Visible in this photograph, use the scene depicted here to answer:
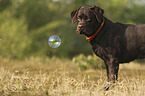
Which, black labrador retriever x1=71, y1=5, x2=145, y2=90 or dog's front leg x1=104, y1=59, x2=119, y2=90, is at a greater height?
black labrador retriever x1=71, y1=5, x2=145, y2=90

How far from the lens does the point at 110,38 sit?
208 inches

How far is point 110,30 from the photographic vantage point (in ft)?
17.7

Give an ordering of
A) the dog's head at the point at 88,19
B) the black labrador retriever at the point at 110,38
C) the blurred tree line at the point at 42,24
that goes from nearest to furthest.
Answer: the dog's head at the point at 88,19 < the black labrador retriever at the point at 110,38 < the blurred tree line at the point at 42,24

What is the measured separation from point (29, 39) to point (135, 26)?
920 centimetres

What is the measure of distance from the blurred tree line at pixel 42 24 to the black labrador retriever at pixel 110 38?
3384mm

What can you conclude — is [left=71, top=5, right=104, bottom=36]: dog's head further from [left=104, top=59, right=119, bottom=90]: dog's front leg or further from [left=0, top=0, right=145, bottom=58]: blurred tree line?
[left=0, top=0, right=145, bottom=58]: blurred tree line

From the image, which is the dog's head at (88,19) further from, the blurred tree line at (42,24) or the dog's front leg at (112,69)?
the blurred tree line at (42,24)

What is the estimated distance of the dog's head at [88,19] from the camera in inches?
197

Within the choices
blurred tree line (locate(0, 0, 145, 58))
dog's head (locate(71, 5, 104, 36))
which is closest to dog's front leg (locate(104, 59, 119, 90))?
dog's head (locate(71, 5, 104, 36))

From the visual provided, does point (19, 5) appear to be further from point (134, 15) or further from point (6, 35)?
point (134, 15)

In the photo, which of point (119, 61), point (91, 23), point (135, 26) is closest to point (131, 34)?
point (135, 26)

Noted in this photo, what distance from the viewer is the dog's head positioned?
5.00 meters

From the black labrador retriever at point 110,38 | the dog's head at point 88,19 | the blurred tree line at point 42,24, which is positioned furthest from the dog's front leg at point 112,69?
the blurred tree line at point 42,24

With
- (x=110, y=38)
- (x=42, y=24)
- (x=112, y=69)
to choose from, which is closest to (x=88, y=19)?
(x=110, y=38)
